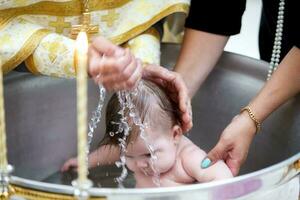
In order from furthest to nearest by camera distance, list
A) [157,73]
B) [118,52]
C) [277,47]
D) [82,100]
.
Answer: [277,47] → [157,73] → [118,52] → [82,100]

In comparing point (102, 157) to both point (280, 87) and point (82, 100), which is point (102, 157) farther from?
point (82, 100)

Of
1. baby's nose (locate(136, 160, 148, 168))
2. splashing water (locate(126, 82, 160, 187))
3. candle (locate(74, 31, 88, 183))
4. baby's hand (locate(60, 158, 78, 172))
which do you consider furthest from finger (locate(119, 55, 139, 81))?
baby's hand (locate(60, 158, 78, 172))

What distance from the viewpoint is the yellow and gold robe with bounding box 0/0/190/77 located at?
0.77m

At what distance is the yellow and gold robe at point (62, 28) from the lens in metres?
0.77

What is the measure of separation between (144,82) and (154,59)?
3.3 inches

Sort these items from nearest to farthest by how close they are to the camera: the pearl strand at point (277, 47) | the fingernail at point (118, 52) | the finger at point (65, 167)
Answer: the fingernail at point (118, 52) < the pearl strand at point (277, 47) < the finger at point (65, 167)

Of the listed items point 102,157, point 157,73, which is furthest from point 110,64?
point 102,157

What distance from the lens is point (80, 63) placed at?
441 mm

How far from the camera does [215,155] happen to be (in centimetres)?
83

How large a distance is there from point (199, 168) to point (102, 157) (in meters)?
0.19

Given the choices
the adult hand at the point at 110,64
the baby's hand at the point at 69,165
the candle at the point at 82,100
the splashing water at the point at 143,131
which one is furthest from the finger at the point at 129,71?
the baby's hand at the point at 69,165

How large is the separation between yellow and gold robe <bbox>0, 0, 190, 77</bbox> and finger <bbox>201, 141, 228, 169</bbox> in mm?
173

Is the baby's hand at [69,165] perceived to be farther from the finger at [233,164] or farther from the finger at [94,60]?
the finger at [94,60]

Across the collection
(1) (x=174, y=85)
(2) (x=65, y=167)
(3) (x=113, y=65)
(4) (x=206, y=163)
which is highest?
(3) (x=113, y=65)
